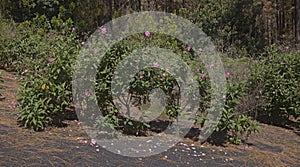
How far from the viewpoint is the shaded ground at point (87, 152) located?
2.93 m

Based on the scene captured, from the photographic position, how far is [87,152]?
313cm

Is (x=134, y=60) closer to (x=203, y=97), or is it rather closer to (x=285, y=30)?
(x=203, y=97)

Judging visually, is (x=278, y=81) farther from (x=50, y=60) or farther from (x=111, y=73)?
(x=50, y=60)

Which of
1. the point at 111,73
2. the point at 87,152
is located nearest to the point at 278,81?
the point at 111,73

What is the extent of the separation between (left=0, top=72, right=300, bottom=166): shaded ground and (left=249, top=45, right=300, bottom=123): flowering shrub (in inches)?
42.0

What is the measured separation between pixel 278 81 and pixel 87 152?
10.8 feet

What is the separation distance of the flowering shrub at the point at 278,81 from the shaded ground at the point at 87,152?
1066mm

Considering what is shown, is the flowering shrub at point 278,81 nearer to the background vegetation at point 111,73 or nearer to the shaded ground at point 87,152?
the background vegetation at point 111,73

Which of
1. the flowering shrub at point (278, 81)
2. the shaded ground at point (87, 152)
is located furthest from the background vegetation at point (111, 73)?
the shaded ground at point (87, 152)

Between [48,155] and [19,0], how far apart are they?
8.45 metres

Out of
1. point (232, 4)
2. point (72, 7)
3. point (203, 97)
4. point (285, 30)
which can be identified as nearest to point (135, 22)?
point (203, 97)

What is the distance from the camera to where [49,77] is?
3.65m

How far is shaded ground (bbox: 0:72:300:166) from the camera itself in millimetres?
2928

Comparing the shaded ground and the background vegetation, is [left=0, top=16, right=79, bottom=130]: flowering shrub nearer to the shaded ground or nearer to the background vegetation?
the background vegetation
